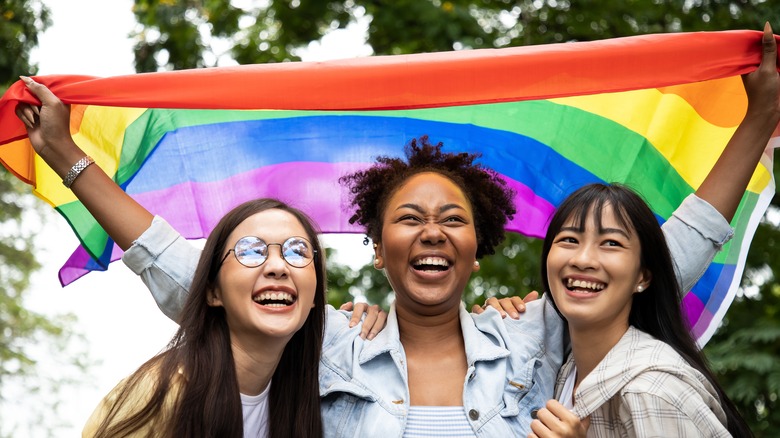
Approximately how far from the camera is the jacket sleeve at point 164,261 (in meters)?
4.18

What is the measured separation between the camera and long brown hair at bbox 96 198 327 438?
362 centimetres

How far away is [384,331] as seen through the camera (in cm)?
445

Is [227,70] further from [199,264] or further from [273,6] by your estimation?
[273,6]

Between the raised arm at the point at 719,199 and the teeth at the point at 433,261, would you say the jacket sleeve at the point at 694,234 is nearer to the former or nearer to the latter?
the raised arm at the point at 719,199

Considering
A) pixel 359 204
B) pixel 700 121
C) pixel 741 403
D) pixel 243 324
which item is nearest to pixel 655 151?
pixel 700 121

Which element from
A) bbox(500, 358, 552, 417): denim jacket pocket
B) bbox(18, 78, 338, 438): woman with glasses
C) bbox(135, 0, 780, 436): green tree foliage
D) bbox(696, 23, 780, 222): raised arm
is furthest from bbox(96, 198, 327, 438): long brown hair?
bbox(135, 0, 780, 436): green tree foliage

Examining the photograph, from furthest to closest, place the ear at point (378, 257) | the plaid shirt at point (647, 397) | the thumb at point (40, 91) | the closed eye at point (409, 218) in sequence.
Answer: the ear at point (378, 257), the closed eye at point (409, 218), the thumb at point (40, 91), the plaid shirt at point (647, 397)

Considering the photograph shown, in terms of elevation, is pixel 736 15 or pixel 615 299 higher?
pixel 736 15

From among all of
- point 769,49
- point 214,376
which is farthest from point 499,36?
point 214,376

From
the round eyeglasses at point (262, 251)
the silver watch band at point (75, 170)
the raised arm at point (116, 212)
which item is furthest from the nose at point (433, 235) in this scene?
the silver watch band at point (75, 170)

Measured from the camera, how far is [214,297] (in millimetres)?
3965

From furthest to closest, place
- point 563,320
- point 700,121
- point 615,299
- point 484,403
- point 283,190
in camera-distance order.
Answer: point 283,190, point 700,121, point 563,320, point 484,403, point 615,299

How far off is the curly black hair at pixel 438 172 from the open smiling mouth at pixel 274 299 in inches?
35.9

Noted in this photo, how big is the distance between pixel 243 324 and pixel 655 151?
6.92ft
